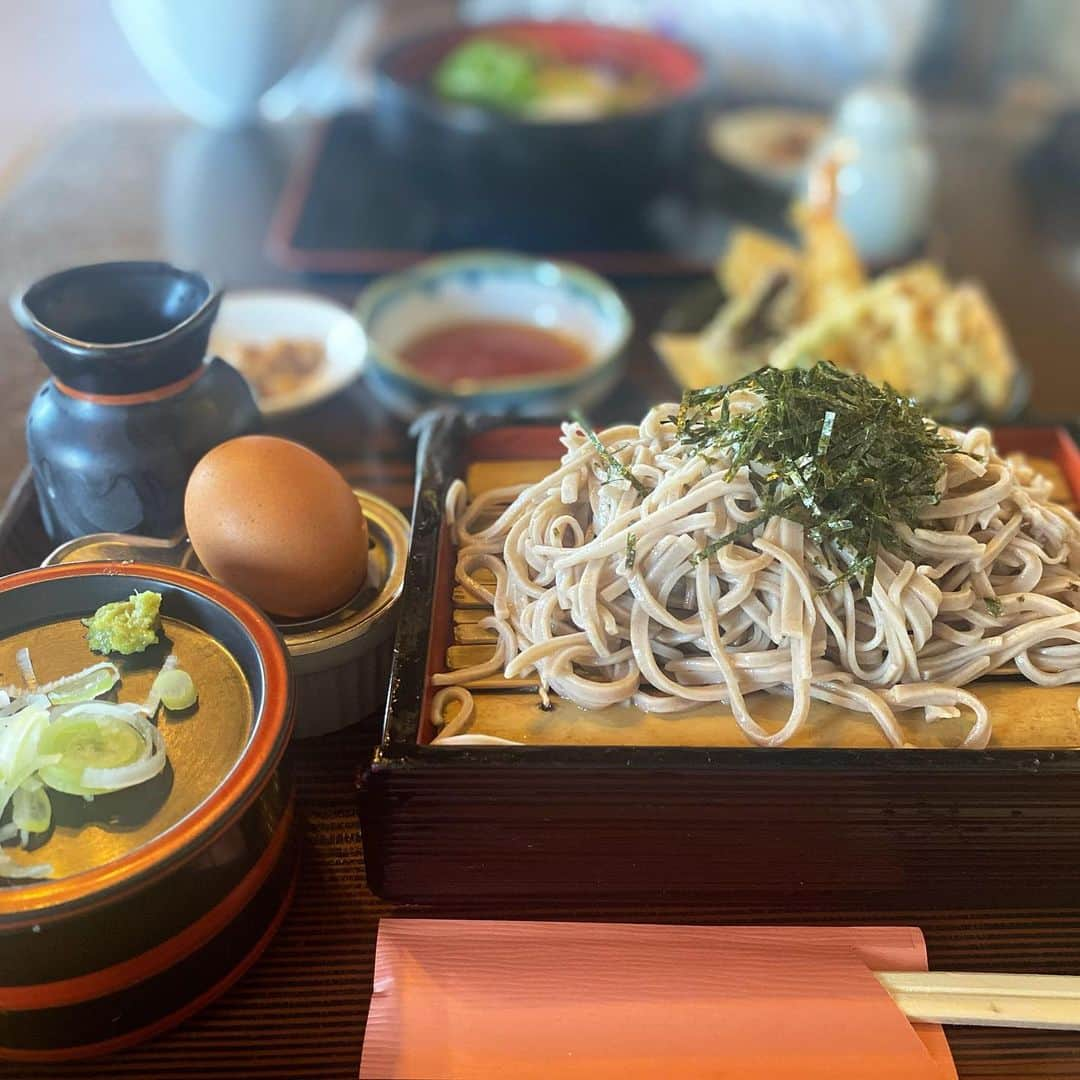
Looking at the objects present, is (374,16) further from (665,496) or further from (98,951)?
(98,951)

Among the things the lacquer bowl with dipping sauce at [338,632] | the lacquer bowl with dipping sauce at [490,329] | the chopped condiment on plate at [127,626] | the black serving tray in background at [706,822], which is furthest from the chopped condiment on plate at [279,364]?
the black serving tray in background at [706,822]

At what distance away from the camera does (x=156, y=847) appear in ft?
3.65

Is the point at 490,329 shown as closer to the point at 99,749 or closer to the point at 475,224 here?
the point at 475,224

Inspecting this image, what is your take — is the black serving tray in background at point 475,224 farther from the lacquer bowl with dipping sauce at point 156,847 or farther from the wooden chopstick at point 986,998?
the wooden chopstick at point 986,998

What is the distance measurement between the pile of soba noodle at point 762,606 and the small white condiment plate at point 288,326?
1.15 m

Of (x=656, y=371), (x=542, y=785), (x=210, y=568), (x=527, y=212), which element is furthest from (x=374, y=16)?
(x=542, y=785)

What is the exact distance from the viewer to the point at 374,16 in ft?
19.5

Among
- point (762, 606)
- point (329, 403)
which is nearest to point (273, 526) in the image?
point (762, 606)

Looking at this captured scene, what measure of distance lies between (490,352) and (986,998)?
188 centimetres

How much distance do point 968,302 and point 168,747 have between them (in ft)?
7.09

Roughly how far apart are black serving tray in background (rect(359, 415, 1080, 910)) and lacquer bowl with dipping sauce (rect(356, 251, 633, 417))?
1.06 metres

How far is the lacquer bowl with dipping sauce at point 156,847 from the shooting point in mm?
1104

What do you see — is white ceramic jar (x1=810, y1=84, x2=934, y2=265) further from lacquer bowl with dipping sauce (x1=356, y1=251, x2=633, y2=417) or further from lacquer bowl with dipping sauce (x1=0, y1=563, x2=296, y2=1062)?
lacquer bowl with dipping sauce (x1=0, y1=563, x2=296, y2=1062)

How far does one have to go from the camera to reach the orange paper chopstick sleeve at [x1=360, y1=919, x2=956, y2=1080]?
4.00 feet
